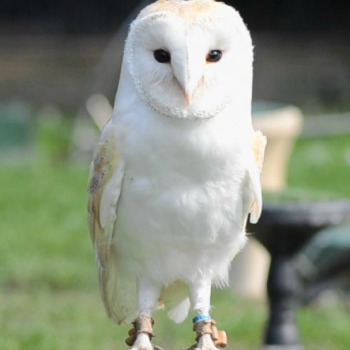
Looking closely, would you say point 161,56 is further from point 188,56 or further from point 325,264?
point 325,264

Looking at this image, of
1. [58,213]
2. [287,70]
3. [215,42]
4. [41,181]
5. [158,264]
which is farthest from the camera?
[287,70]

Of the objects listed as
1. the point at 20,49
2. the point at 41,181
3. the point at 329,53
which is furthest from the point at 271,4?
the point at 41,181

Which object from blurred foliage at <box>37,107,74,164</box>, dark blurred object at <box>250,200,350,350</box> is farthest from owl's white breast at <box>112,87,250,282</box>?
blurred foliage at <box>37,107,74,164</box>

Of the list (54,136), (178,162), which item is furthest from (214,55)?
(54,136)

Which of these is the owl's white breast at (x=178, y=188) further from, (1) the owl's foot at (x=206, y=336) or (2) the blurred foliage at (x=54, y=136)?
(2) the blurred foliage at (x=54, y=136)

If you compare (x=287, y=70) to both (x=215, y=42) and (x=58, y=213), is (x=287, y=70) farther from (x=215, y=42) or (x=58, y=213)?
(x=215, y=42)

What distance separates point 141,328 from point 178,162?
0.44m

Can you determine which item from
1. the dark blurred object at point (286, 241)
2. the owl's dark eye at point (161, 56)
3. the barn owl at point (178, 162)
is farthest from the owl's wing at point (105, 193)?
the dark blurred object at point (286, 241)

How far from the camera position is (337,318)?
786 cm

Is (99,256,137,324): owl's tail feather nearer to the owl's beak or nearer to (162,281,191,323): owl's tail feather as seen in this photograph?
(162,281,191,323): owl's tail feather

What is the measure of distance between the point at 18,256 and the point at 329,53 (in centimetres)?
908

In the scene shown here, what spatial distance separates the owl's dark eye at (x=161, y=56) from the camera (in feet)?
10.4

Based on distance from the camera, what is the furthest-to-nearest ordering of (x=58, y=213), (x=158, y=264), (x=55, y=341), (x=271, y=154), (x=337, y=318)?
1. (x=58, y=213)
2. (x=271, y=154)
3. (x=337, y=318)
4. (x=55, y=341)
5. (x=158, y=264)

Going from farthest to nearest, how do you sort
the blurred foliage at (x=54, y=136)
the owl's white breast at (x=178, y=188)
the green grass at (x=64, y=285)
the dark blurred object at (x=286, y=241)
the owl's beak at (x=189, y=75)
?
1. the blurred foliage at (x=54, y=136)
2. the green grass at (x=64, y=285)
3. the dark blurred object at (x=286, y=241)
4. the owl's white breast at (x=178, y=188)
5. the owl's beak at (x=189, y=75)
